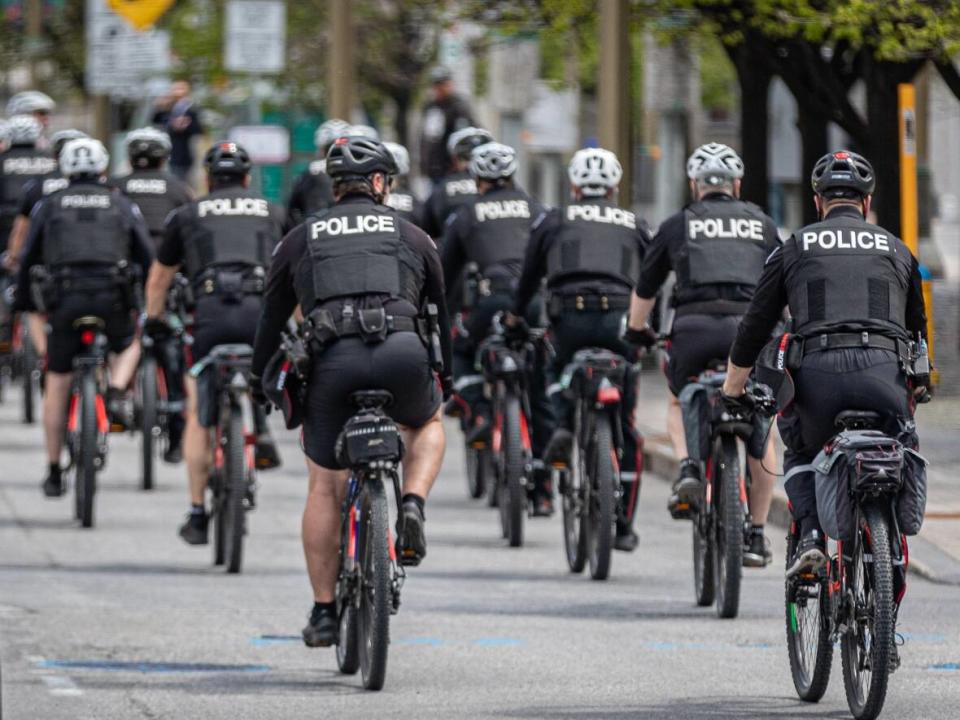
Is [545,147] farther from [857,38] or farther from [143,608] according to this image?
[143,608]

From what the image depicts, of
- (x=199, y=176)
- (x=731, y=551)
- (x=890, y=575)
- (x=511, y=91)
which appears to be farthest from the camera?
(x=199, y=176)

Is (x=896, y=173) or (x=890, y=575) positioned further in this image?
(x=896, y=173)

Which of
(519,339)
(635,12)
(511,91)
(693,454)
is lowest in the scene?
(693,454)

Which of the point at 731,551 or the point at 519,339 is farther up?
the point at 519,339

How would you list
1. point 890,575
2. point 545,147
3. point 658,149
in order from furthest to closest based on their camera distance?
point 658,149 → point 545,147 → point 890,575

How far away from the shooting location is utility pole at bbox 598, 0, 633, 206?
20.2 meters

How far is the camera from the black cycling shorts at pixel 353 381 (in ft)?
31.3

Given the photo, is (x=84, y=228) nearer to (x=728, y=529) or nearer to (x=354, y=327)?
(x=728, y=529)

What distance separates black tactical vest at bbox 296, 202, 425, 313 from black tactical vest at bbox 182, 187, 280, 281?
11.6 ft

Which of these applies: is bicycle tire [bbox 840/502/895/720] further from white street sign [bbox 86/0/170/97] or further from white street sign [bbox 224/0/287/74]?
white street sign [bbox 86/0/170/97]

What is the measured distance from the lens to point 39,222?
15188 millimetres

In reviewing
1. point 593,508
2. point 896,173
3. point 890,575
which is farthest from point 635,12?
point 890,575

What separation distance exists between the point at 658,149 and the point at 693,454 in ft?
106

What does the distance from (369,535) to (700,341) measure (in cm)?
270
